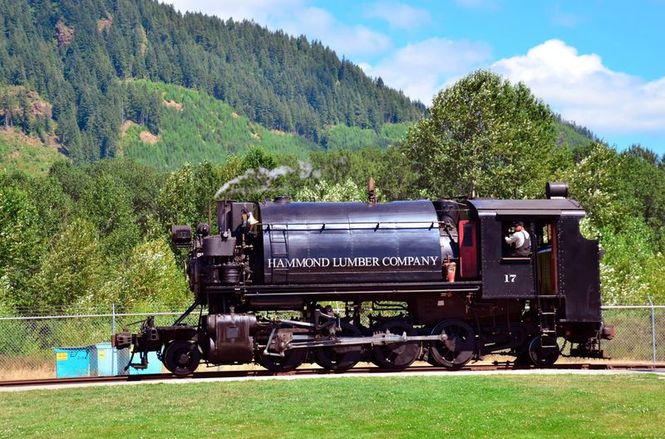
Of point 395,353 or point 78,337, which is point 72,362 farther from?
point 395,353

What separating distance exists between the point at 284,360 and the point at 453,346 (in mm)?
4420

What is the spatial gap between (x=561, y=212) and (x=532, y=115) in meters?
52.9

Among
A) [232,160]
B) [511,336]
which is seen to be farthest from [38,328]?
[232,160]

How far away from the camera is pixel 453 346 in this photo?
23.8 m

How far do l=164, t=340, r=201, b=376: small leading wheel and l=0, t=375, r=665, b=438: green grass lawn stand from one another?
202 centimetres

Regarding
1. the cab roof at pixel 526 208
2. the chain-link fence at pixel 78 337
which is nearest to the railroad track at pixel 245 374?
the cab roof at pixel 526 208

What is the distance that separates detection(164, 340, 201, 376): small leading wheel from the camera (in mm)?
22938

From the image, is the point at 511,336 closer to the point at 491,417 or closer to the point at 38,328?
the point at 491,417

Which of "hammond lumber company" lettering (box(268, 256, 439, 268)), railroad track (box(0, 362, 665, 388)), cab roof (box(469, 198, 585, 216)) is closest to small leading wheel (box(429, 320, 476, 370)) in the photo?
railroad track (box(0, 362, 665, 388))

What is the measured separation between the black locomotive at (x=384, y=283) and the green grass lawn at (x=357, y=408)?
2161 millimetres

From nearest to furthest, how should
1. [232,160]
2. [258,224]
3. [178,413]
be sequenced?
[178,413] < [258,224] < [232,160]

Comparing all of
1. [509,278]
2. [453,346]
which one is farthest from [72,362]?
[509,278]

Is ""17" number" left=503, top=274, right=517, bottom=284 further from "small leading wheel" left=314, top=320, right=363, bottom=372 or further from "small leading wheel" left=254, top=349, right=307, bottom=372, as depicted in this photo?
"small leading wheel" left=254, top=349, right=307, bottom=372

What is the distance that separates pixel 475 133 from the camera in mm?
→ 62469
